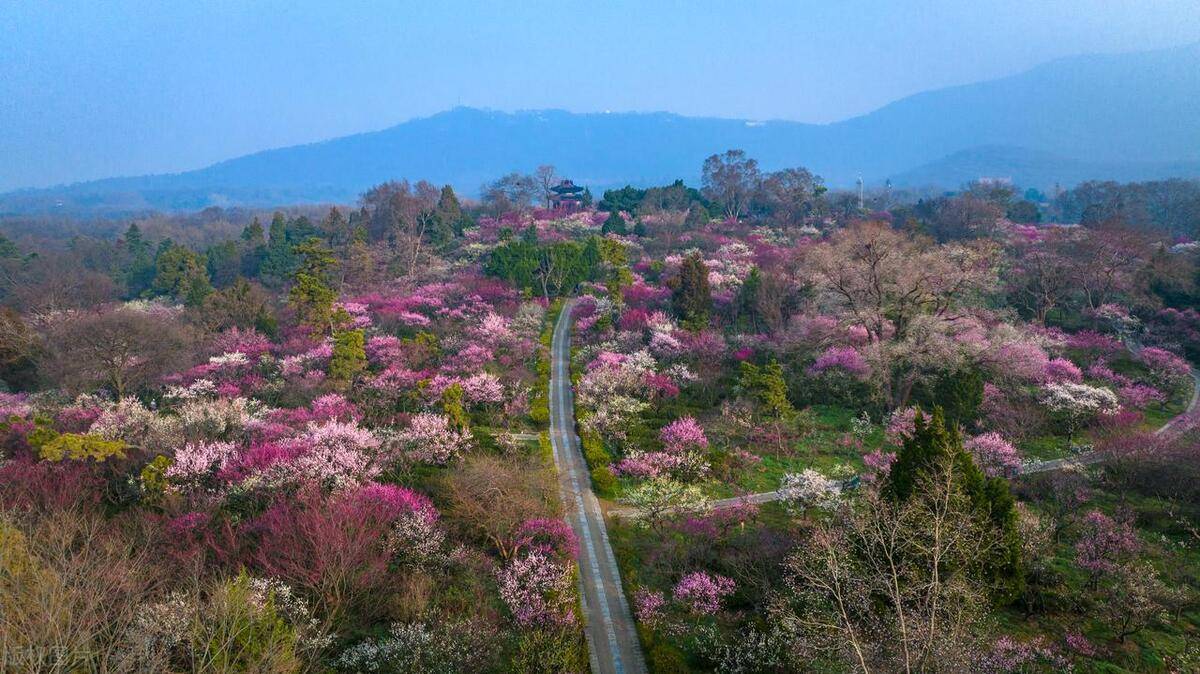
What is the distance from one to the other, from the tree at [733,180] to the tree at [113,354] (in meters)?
58.0

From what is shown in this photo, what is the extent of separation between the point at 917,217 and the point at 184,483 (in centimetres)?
7201

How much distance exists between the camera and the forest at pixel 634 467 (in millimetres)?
12617

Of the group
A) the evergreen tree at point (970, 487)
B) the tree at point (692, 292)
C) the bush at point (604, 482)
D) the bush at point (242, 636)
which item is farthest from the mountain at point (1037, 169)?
the bush at point (242, 636)

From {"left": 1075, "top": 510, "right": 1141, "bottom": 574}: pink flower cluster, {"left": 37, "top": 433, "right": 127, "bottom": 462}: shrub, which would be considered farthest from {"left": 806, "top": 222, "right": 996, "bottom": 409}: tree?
{"left": 37, "top": 433, "right": 127, "bottom": 462}: shrub

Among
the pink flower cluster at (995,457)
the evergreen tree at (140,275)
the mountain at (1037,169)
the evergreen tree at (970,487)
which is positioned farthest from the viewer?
the mountain at (1037,169)

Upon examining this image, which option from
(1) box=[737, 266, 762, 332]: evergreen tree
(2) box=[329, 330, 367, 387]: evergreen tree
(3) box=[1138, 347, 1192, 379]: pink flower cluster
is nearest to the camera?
(2) box=[329, 330, 367, 387]: evergreen tree

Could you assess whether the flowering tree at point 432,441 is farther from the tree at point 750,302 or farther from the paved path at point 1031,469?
the tree at point 750,302

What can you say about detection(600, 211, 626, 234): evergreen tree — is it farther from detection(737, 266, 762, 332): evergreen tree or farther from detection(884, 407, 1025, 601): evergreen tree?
detection(884, 407, 1025, 601): evergreen tree

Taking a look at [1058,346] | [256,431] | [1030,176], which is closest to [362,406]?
[256,431]

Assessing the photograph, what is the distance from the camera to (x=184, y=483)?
19.3 m

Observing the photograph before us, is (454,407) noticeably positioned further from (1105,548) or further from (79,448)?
(1105,548)

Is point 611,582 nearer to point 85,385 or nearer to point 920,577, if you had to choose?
point 920,577

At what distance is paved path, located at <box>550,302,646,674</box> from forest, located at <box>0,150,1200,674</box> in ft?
0.80

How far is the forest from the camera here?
12.6 meters
